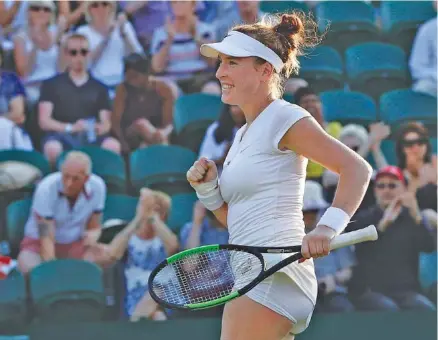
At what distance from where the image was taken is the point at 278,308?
288cm

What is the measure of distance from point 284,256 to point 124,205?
12.6 feet

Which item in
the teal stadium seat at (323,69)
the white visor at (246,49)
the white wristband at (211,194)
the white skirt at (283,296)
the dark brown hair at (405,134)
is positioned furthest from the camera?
the teal stadium seat at (323,69)

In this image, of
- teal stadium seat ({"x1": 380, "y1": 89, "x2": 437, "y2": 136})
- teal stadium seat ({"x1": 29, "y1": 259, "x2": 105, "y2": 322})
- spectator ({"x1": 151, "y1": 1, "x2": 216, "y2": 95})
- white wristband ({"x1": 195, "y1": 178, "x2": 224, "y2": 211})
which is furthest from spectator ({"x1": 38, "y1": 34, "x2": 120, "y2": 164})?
white wristband ({"x1": 195, "y1": 178, "x2": 224, "y2": 211})

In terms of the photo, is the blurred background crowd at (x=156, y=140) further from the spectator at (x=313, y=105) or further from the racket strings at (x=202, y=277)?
the racket strings at (x=202, y=277)

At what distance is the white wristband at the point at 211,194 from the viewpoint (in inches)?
126

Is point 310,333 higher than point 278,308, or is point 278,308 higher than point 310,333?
point 278,308

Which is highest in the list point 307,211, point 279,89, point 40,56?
point 279,89

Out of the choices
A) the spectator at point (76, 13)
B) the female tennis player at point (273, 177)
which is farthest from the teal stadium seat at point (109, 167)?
the female tennis player at point (273, 177)

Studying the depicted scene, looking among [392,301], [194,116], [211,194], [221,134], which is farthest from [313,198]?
[211,194]

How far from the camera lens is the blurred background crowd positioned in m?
6.57

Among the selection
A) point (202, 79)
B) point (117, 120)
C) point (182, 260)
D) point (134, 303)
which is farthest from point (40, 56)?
point (182, 260)

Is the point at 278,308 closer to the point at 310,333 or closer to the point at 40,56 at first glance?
the point at 310,333

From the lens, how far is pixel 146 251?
6559 millimetres

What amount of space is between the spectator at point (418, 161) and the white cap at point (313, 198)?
1.91 ft
